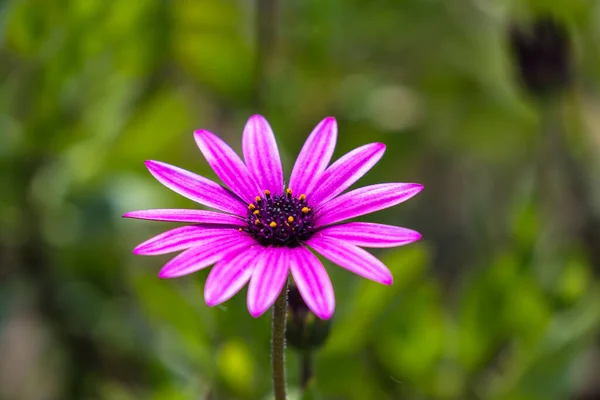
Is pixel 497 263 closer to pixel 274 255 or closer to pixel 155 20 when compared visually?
pixel 274 255

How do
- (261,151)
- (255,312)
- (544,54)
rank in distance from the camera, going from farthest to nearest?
1. (544,54)
2. (261,151)
3. (255,312)

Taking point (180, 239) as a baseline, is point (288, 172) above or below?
above

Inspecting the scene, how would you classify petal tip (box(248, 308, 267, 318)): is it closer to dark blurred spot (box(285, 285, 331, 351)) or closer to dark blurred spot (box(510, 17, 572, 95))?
dark blurred spot (box(285, 285, 331, 351))

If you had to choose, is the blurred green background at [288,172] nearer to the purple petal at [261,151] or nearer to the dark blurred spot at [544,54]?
the dark blurred spot at [544,54]

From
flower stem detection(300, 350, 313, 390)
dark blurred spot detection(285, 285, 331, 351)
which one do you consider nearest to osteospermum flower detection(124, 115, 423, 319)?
dark blurred spot detection(285, 285, 331, 351)

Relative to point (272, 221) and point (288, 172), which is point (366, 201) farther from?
point (288, 172)

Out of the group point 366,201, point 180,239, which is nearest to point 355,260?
point 366,201

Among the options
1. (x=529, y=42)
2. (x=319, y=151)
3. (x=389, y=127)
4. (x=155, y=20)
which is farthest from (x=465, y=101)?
(x=319, y=151)
